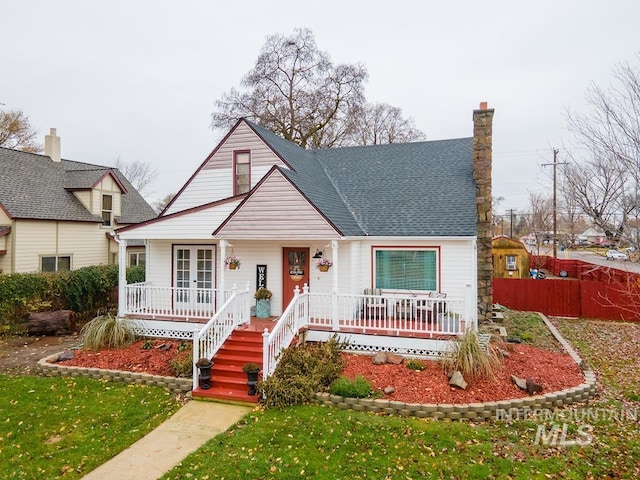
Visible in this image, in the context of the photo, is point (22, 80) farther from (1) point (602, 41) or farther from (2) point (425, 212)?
(1) point (602, 41)

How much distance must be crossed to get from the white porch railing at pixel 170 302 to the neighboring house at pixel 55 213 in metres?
7.48

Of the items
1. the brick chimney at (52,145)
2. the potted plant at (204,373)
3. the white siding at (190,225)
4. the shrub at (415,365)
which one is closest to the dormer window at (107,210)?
the brick chimney at (52,145)

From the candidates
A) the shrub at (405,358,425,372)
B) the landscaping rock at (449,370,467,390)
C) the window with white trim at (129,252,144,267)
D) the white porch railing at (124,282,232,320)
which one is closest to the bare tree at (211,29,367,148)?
the window with white trim at (129,252,144,267)

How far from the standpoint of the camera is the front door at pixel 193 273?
12.8 meters

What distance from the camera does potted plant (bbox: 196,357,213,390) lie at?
8.24 metres

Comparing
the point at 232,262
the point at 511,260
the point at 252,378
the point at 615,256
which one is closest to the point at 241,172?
the point at 232,262

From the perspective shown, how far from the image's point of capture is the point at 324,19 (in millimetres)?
17688

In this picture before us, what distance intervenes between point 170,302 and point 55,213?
9.45 metres

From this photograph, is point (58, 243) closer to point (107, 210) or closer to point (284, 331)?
point (107, 210)

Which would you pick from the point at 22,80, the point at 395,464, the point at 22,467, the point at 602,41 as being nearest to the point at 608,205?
the point at 602,41

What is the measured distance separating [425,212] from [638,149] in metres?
6.26

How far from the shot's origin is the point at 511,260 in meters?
24.9

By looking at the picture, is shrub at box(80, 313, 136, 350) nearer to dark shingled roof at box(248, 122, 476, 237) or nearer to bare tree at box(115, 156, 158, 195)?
dark shingled roof at box(248, 122, 476, 237)

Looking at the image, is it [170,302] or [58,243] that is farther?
[58,243]
